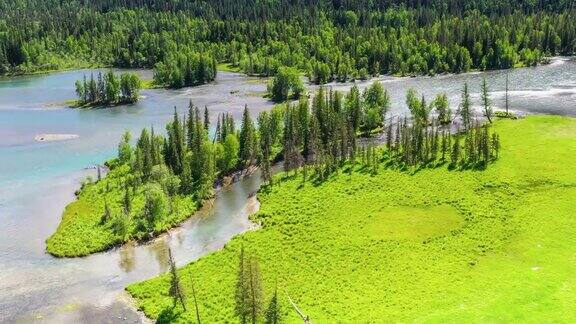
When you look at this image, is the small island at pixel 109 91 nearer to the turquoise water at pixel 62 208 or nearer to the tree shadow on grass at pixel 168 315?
the turquoise water at pixel 62 208

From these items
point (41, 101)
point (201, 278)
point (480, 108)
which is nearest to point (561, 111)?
point (480, 108)

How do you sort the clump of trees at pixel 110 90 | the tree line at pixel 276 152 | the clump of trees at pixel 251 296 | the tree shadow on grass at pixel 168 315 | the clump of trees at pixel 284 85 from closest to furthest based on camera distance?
1. the clump of trees at pixel 251 296
2. the tree shadow on grass at pixel 168 315
3. the tree line at pixel 276 152
4. the clump of trees at pixel 284 85
5. the clump of trees at pixel 110 90

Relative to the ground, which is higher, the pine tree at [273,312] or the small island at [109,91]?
the small island at [109,91]

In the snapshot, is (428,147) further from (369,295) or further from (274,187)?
(369,295)

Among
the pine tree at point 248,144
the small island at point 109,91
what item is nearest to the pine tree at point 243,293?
the pine tree at point 248,144

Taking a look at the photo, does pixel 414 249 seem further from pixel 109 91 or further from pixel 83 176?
pixel 109 91

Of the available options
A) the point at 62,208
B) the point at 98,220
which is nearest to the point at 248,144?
the point at 98,220
